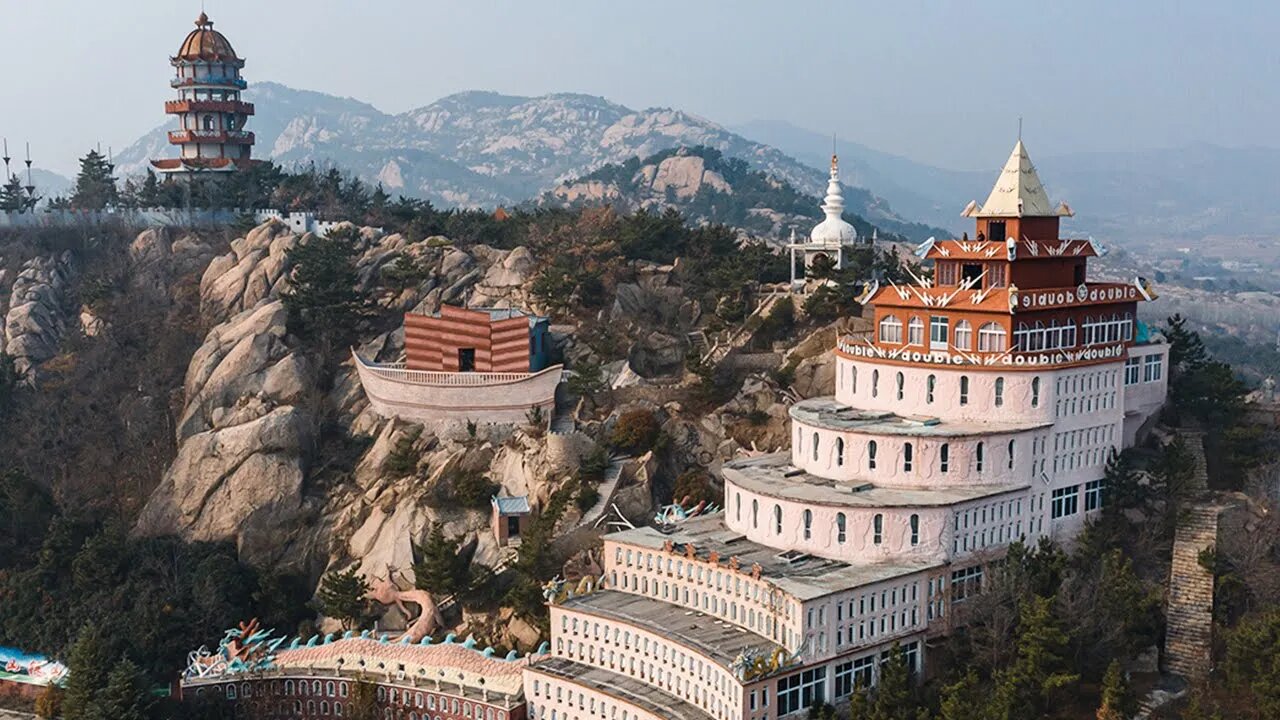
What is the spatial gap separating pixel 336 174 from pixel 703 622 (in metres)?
55.2

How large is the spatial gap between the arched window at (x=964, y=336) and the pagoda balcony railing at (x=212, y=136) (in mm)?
55056

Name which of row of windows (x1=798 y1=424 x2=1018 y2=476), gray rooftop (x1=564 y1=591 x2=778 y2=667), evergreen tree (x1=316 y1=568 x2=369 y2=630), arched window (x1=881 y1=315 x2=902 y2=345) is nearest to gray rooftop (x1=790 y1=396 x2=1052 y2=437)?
row of windows (x1=798 y1=424 x2=1018 y2=476)

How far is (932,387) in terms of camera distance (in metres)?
45.6

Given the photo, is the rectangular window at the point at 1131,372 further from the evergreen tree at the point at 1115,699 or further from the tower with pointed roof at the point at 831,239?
the tower with pointed roof at the point at 831,239

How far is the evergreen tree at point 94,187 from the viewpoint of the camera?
8544 centimetres

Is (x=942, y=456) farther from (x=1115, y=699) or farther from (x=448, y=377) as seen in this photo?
(x=448, y=377)

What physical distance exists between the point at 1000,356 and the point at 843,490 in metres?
6.93

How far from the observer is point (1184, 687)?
40406 millimetres

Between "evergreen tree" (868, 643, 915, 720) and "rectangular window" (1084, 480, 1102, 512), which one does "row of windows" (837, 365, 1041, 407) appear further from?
"evergreen tree" (868, 643, 915, 720)

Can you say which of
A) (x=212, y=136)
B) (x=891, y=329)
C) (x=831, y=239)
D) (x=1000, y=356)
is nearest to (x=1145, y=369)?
(x=1000, y=356)

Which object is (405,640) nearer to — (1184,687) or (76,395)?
(1184,687)

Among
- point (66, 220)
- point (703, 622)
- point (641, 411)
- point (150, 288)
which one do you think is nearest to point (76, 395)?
point (150, 288)

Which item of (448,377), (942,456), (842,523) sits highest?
(448,377)

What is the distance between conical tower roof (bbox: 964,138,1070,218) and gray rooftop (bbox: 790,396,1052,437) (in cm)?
749
